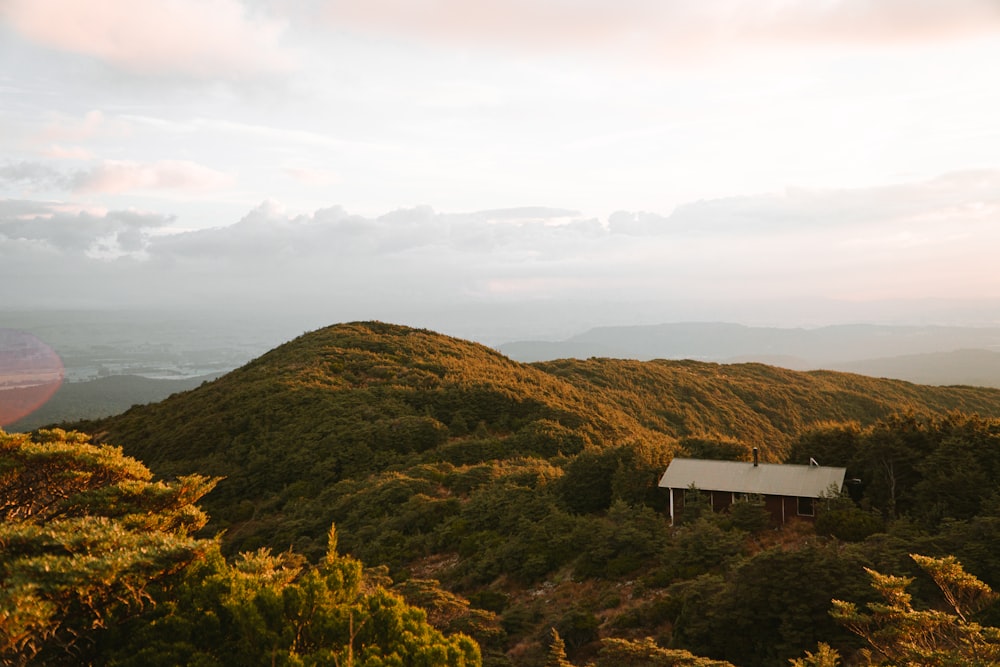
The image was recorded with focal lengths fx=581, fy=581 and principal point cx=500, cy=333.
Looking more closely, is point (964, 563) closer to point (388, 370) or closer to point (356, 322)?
point (388, 370)

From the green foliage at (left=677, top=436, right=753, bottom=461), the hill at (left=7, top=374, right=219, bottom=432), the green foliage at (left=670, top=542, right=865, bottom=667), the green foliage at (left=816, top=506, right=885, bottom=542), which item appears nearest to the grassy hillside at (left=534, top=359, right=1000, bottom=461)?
the green foliage at (left=677, top=436, right=753, bottom=461)

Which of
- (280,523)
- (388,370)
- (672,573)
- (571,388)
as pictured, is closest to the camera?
(672,573)

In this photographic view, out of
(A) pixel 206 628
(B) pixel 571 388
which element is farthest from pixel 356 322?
(A) pixel 206 628

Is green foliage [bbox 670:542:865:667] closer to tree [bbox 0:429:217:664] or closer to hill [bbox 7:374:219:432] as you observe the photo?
tree [bbox 0:429:217:664]

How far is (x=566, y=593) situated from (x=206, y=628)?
14.9 meters

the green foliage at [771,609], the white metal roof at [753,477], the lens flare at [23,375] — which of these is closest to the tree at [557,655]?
the green foliage at [771,609]

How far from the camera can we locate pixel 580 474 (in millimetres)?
31312

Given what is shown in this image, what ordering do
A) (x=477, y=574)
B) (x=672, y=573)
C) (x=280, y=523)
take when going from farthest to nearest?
1. (x=280, y=523)
2. (x=477, y=574)
3. (x=672, y=573)

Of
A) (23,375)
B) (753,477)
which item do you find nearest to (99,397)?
(23,375)

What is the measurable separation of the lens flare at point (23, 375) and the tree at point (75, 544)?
66081mm

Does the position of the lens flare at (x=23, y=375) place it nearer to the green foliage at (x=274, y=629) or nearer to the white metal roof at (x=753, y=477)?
the green foliage at (x=274, y=629)

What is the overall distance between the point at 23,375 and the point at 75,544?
114 m

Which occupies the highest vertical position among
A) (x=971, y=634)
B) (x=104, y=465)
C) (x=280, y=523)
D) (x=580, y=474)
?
(x=104, y=465)

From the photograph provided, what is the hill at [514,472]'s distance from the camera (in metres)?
18.6
